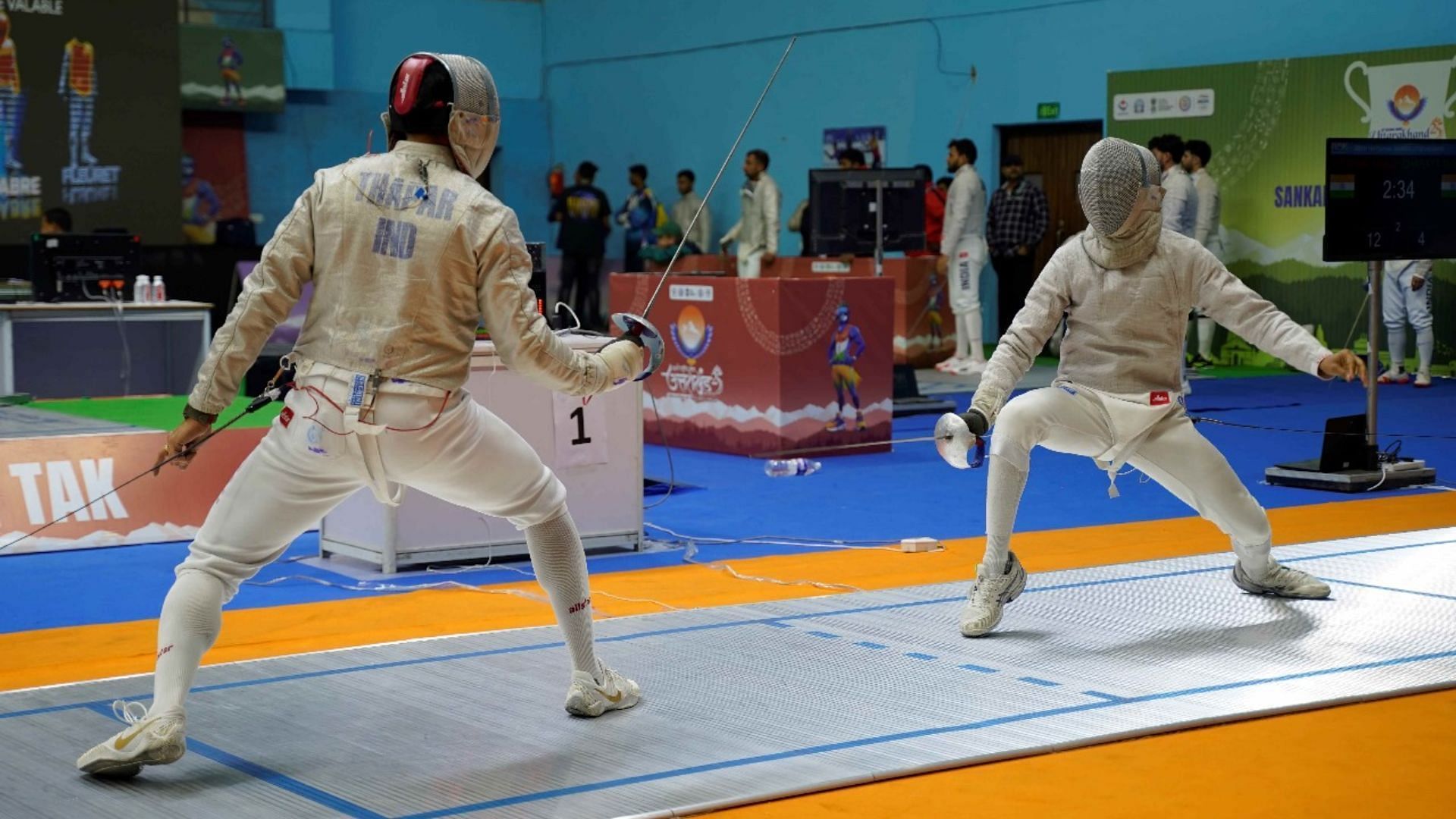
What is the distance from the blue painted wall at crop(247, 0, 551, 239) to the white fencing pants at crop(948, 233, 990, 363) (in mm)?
6605

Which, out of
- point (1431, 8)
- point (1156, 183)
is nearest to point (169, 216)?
point (1431, 8)

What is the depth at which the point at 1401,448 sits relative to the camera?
770cm

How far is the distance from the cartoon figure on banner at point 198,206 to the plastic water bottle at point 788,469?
34.6 ft

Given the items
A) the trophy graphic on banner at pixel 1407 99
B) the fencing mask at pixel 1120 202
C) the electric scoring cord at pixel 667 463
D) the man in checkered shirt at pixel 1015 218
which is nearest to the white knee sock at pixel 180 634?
the fencing mask at pixel 1120 202

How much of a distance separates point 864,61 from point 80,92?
6792 millimetres

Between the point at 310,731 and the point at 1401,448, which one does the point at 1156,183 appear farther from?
the point at 1401,448

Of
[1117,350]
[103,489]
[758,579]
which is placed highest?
[1117,350]

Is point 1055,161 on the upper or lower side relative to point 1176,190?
upper

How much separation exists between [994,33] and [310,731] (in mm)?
12118

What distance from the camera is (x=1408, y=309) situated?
10234 millimetres

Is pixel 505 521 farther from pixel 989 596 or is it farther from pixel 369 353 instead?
pixel 369 353

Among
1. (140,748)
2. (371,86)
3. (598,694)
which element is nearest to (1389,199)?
(598,694)

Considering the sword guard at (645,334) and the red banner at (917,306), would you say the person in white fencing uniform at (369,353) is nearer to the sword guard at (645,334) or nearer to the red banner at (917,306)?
the sword guard at (645,334)

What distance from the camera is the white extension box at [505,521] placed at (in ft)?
16.6
